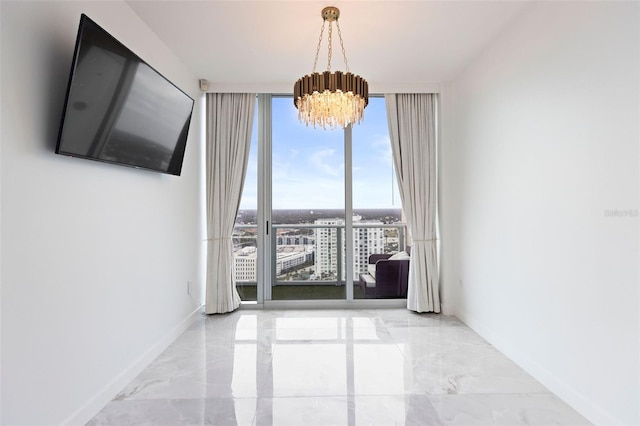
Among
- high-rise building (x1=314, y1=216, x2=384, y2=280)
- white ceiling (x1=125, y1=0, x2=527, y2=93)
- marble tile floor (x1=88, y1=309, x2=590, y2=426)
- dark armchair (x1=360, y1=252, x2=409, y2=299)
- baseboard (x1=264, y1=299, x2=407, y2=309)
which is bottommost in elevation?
marble tile floor (x1=88, y1=309, x2=590, y2=426)

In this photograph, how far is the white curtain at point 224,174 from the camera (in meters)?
3.58

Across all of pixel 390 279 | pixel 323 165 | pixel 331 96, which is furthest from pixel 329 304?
pixel 331 96

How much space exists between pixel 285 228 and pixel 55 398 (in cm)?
251

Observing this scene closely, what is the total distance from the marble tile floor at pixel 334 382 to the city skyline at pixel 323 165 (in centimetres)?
142

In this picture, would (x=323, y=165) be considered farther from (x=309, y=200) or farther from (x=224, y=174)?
(x=224, y=174)

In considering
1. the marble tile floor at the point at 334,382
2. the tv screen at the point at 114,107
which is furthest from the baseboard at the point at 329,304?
the tv screen at the point at 114,107

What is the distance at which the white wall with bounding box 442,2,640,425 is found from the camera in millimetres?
1589

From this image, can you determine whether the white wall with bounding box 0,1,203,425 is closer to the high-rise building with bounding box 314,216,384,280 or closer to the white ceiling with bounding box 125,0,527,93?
the white ceiling with bounding box 125,0,527,93

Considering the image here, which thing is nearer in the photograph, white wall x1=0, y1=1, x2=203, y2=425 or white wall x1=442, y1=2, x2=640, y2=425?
white wall x1=0, y1=1, x2=203, y2=425

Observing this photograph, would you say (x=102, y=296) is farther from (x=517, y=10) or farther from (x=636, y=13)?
(x=517, y=10)

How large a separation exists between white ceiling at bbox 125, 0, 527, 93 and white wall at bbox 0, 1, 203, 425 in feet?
1.41

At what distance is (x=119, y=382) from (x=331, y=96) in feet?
7.44

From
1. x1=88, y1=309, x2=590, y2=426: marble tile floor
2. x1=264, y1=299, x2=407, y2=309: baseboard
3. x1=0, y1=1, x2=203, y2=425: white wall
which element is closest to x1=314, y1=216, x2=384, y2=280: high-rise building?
x1=264, y1=299, x2=407, y2=309: baseboard

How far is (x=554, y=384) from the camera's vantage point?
79.8 inches
